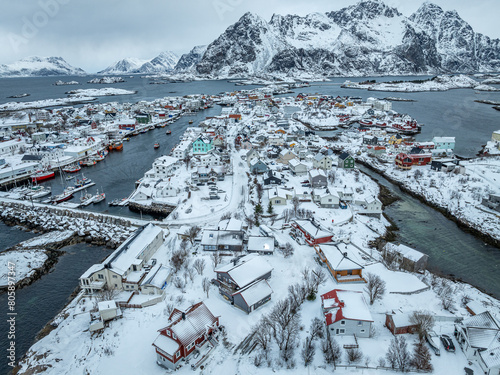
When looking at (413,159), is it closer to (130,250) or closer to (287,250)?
(287,250)

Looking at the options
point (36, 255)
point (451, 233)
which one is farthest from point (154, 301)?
point (451, 233)

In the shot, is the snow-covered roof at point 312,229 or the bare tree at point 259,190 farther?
the bare tree at point 259,190

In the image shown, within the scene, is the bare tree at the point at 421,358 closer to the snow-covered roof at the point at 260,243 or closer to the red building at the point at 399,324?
the red building at the point at 399,324

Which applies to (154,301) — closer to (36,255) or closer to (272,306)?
(272,306)

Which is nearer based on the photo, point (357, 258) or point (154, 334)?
point (154, 334)

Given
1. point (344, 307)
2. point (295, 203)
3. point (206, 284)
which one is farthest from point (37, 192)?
point (344, 307)

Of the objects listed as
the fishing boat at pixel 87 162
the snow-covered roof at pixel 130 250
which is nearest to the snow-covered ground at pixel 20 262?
the snow-covered roof at pixel 130 250

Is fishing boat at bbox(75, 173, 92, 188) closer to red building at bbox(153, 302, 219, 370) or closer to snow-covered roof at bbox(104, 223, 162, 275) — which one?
snow-covered roof at bbox(104, 223, 162, 275)
